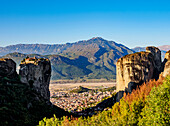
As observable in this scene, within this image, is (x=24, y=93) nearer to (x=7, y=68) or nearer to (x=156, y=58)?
(x=7, y=68)

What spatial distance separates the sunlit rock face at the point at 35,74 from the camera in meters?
85.9

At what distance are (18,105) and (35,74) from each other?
2665cm

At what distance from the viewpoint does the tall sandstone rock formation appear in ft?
273

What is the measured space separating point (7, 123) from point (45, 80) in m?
49.2

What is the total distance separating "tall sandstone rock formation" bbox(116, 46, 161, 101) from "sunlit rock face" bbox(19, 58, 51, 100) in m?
36.3

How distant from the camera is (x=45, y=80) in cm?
9512

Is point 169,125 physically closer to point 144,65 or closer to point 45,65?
point 144,65

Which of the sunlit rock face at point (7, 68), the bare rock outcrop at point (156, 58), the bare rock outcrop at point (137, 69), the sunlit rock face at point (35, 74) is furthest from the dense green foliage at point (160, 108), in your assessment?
the sunlit rock face at point (7, 68)

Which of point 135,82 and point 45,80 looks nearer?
point 135,82

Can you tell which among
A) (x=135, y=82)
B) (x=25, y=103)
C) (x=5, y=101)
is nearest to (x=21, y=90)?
(x=25, y=103)

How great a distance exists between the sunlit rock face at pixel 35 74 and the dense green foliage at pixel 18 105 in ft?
13.5

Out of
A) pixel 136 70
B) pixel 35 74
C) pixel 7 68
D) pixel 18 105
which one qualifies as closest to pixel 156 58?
pixel 136 70

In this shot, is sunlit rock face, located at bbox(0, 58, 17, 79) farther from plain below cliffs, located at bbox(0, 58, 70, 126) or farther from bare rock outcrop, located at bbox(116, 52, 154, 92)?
bare rock outcrop, located at bbox(116, 52, 154, 92)

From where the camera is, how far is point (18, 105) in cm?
6288
